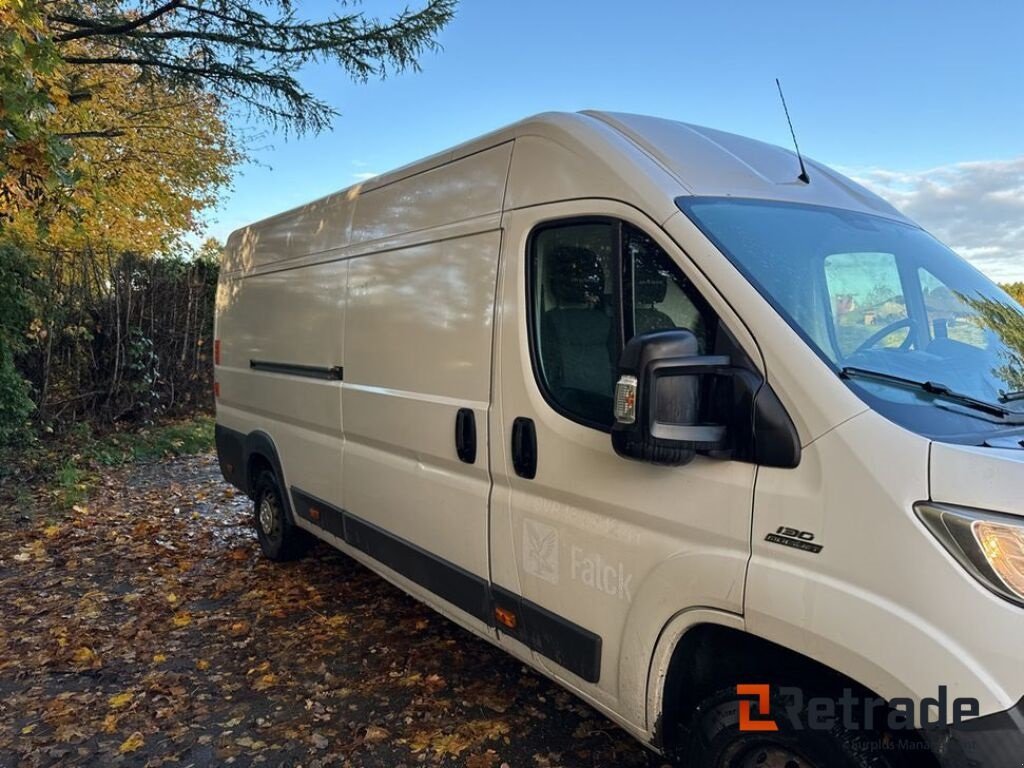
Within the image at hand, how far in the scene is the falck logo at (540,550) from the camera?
268cm

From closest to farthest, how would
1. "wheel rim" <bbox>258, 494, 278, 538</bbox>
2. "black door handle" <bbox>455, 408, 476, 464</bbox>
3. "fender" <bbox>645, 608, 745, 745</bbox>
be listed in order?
"fender" <bbox>645, 608, 745, 745</bbox>
"black door handle" <bbox>455, 408, 476, 464</bbox>
"wheel rim" <bbox>258, 494, 278, 538</bbox>

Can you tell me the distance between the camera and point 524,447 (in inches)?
109

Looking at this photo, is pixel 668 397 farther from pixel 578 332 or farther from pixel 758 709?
pixel 758 709

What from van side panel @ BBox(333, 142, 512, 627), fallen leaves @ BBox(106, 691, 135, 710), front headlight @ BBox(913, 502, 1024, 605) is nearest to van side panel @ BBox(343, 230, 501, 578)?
van side panel @ BBox(333, 142, 512, 627)

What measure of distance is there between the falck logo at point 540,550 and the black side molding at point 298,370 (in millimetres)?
1845

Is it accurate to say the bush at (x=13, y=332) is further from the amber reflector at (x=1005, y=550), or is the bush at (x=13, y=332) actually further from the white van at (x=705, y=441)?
the amber reflector at (x=1005, y=550)

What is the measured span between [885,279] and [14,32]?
5302 millimetres

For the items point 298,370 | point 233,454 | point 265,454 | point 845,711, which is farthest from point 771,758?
point 233,454

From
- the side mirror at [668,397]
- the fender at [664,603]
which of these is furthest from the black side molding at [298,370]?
the side mirror at [668,397]

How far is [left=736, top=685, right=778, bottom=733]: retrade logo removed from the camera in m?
2.01

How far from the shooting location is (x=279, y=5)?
7430mm

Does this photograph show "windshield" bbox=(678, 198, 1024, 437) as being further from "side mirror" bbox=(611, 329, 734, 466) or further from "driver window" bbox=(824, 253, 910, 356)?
"side mirror" bbox=(611, 329, 734, 466)

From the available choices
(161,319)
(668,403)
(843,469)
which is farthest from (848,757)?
(161,319)

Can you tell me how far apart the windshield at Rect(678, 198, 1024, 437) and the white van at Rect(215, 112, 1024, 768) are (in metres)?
0.01
